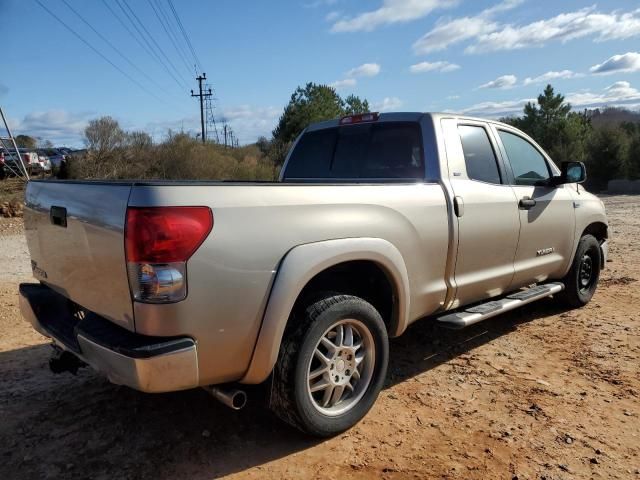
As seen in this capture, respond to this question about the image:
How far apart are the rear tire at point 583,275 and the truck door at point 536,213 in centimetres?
28

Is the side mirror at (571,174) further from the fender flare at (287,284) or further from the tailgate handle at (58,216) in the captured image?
the tailgate handle at (58,216)

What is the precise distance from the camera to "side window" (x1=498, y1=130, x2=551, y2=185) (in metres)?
4.62

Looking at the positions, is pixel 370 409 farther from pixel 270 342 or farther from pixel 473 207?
pixel 473 207

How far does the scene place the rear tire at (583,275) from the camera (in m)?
5.41

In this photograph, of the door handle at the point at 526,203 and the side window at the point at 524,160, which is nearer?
the door handle at the point at 526,203

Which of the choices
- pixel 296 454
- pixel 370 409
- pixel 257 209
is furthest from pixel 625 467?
pixel 257 209

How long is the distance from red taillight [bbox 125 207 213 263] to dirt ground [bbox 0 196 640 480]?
3.84 feet

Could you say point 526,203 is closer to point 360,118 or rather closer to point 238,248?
point 360,118

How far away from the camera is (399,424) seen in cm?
323

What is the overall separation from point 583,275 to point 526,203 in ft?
6.13

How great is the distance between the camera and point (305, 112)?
143 ft

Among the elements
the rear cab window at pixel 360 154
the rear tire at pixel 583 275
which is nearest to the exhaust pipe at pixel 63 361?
the rear cab window at pixel 360 154

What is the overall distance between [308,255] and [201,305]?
24.8 inches

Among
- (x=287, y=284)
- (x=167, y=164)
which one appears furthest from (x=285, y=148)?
(x=287, y=284)
